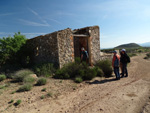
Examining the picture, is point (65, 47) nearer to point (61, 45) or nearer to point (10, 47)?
point (61, 45)

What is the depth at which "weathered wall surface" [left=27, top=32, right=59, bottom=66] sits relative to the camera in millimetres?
7061

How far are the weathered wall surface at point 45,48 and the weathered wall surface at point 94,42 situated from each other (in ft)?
11.2

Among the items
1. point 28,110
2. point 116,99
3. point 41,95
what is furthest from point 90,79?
point 28,110

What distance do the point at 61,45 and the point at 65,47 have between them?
1.18 ft

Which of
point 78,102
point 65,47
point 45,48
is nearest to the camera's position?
point 78,102

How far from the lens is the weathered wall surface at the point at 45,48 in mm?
7061

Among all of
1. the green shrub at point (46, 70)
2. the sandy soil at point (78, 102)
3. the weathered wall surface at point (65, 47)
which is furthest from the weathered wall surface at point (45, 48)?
the sandy soil at point (78, 102)

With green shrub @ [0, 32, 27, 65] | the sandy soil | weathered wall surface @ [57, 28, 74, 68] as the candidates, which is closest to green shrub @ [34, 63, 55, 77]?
weathered wall surface @ [57, 28, 74, 68]

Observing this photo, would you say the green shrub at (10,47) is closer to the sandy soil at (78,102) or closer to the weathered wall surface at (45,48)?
the weathered wall surface at (45,48)

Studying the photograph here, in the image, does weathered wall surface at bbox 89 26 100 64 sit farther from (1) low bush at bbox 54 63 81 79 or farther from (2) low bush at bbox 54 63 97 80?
(1) low bush at bbox 54 63 81 79

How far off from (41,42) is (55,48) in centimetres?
200

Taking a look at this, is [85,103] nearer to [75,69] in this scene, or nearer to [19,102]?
[19,102]

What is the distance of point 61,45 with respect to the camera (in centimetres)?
700

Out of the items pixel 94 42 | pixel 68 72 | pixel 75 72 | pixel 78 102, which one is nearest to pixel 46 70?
pixel 68 72
